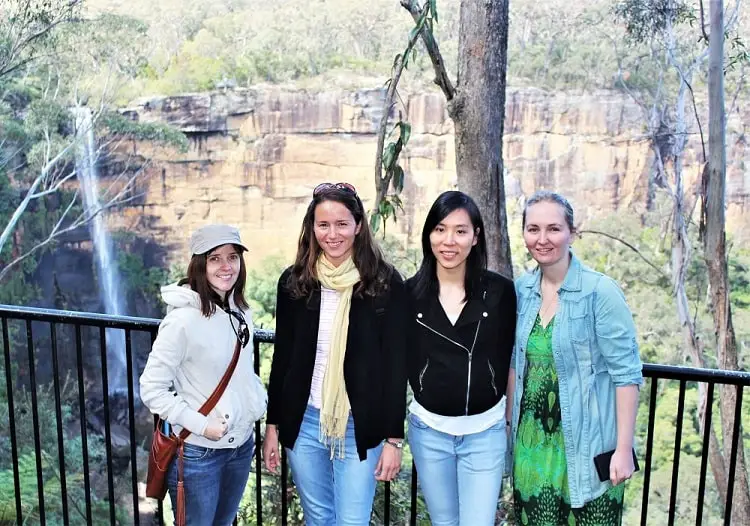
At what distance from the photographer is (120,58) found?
901 inches

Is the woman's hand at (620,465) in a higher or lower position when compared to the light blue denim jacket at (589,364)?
lower

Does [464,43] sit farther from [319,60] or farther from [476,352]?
[319,60]

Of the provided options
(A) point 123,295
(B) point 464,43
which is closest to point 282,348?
(B) point 464,43

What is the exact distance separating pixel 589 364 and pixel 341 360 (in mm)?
639

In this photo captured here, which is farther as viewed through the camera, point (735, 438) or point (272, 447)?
point (735, 438)

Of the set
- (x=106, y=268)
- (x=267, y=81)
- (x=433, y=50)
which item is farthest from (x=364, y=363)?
(x=267, y=81)

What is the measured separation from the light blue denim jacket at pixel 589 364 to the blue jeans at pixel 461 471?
0.19 metres

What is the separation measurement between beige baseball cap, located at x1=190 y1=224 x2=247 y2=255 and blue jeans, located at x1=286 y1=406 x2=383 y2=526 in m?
0.51

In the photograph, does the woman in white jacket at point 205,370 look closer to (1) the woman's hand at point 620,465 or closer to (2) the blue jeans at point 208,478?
(2) the blue jeans at point 208,478

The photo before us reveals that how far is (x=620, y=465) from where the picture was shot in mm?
1725

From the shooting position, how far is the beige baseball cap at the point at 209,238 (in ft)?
5.94

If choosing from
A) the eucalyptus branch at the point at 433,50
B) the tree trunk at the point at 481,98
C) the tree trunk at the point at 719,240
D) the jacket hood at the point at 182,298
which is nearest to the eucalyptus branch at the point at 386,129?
the eucalyptus branch at the point at 433,50

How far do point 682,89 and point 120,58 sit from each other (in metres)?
→ 17.6

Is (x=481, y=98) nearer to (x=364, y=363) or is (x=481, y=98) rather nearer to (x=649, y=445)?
(x=649, y=445)
